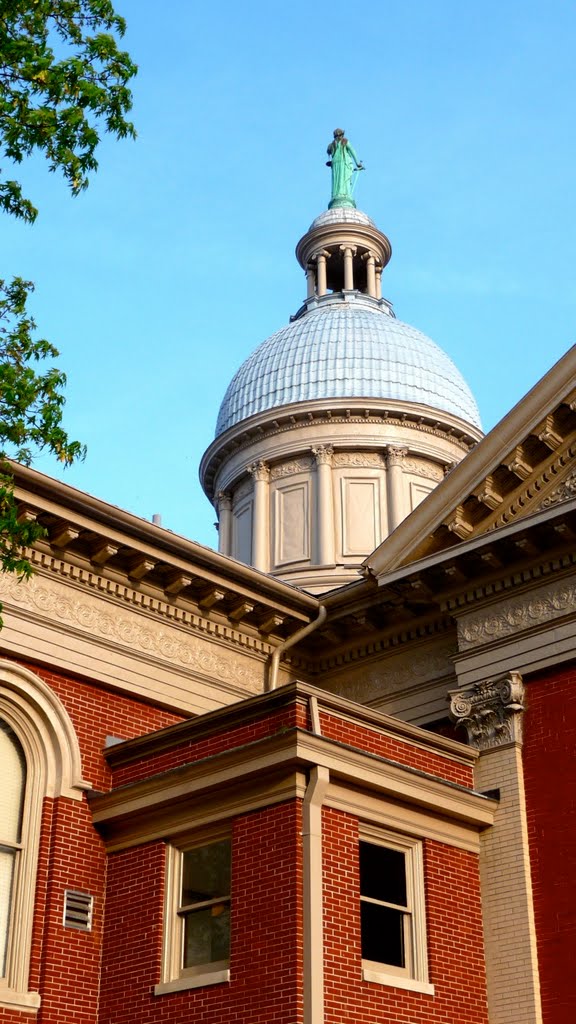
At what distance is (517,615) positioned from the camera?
61.4 feet

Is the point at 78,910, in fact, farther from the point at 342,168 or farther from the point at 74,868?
the point at 342,168

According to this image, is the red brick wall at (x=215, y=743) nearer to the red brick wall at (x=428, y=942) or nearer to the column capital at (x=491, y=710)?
the red brick wall at (x=428, y=942)

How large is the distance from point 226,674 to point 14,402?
826 centimetres

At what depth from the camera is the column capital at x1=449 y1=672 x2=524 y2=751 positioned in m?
18.2

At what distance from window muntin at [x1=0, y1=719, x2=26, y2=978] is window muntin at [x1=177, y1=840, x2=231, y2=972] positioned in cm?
204

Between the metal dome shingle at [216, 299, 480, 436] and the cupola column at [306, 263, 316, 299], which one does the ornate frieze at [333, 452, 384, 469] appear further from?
the cupola column at [306, 263, 316, 299]

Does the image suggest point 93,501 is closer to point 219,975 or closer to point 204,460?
point 219,975

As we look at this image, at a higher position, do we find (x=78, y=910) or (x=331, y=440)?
(x=331, y=440)

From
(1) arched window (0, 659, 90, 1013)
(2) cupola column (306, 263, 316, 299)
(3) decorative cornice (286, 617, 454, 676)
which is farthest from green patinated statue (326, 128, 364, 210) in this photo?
(1) arched window (0, 659, 90, 1013)

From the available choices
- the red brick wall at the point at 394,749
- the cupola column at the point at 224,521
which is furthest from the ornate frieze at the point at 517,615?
the cupola column at the point at 224,521

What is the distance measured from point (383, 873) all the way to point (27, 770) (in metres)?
4.56

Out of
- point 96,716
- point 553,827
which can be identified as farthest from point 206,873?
point 553,827

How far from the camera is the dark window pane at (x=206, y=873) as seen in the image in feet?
52.8

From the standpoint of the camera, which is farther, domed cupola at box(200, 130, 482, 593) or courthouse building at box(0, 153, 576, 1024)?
domed cupola at box(200, 130, 482, 593)
